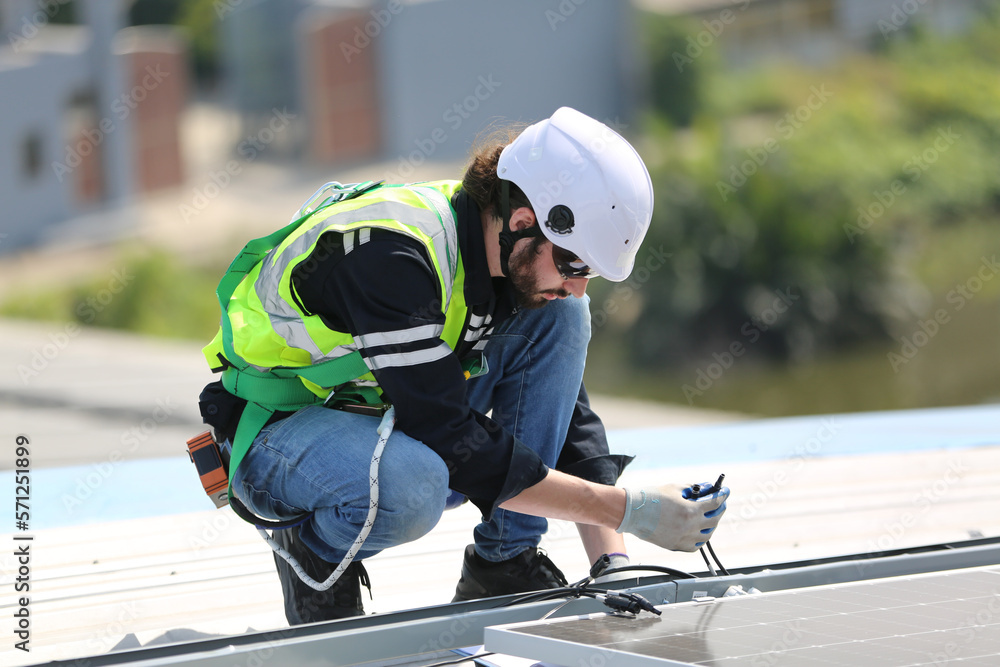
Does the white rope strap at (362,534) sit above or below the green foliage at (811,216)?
above

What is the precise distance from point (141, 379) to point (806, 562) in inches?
242

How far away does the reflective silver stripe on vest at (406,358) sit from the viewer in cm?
182

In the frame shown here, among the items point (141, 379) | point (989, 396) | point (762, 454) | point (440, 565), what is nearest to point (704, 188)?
point (989, 396)

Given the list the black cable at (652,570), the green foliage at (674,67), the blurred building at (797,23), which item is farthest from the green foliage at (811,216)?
the black cable at (652,570)

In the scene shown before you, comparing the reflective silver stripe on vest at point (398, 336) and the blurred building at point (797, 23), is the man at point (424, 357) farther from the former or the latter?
the blurred building at point (797, 23)

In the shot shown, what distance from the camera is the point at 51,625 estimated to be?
6.91ft

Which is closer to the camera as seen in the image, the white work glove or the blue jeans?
the blue jeans

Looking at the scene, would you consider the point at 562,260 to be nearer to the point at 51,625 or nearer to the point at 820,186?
the point at 51,625

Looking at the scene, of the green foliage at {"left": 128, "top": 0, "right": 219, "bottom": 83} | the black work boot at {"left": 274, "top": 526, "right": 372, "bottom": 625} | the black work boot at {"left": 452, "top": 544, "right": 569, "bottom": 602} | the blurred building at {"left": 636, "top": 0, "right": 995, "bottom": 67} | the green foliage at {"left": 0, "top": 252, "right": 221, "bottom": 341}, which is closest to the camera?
the black work boot at {"left": 274, "top": 526, "right": 372, "bottom": 625}

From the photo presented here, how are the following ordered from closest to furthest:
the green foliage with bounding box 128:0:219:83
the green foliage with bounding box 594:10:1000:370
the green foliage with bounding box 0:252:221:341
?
the green foliage with bounding box 594:10:1000:370 < the green foliage with bounding box 0:252:221:341 < the green foliage with bounding box 128:0:219:83

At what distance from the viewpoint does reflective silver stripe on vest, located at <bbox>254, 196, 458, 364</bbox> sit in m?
1.92

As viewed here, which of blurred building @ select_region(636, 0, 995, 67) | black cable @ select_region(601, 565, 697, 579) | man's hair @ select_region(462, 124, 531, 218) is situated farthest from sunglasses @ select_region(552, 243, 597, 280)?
blurred building @ select_region(636, 0, 995, 67)

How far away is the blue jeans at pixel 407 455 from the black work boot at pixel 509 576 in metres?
0.02

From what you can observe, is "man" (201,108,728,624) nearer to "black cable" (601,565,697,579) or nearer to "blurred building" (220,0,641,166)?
"black cable" (601,565,697,579)
